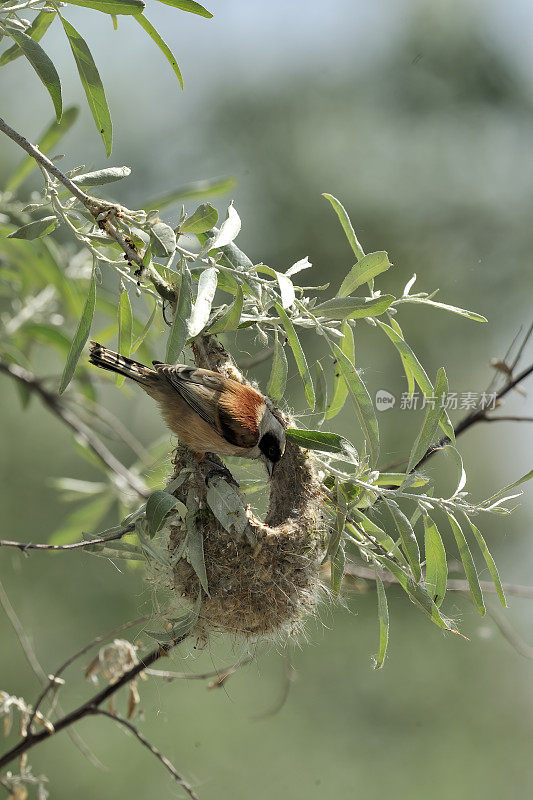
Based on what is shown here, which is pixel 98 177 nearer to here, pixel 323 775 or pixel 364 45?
pixel 323 775

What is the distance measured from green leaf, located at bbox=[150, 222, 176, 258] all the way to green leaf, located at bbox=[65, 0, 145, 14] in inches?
19.5

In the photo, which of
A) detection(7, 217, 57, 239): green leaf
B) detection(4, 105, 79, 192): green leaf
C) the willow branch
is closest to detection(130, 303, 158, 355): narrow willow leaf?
the willow branch

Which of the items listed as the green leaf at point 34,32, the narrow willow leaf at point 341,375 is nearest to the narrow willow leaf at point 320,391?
the narrow willow leaf at point 341,375

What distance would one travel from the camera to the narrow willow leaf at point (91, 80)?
196cm

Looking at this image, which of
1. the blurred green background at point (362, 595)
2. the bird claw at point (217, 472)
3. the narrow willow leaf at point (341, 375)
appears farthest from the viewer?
the blurred green background at point (362, 595)

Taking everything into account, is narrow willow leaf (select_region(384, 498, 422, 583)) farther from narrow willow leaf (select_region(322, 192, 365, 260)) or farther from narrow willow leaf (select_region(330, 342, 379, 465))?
narrow willow leaf (select_region(322, 192, 365, 260))

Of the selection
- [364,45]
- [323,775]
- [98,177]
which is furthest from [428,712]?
[364,45]

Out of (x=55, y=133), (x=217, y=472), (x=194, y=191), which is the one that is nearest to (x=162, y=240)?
(x=217, y=472)

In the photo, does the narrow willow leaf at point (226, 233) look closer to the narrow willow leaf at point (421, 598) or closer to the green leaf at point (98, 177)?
the green leaf at point (98, 177)

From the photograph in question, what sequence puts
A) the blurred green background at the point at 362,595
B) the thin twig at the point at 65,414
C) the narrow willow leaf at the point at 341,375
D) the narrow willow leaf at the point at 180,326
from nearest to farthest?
the narrow willow leaf at the point at 180,326 → the narrow willow leaf at the point at 341,375 → the thin twig at the point at 65,414 → the blurred green background at the point at 362,595

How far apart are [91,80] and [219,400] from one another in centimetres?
94

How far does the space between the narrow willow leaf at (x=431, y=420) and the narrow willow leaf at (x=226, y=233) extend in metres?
0.63

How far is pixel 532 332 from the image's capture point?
277 cm

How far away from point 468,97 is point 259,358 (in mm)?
9102
